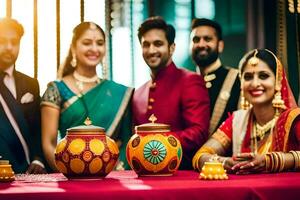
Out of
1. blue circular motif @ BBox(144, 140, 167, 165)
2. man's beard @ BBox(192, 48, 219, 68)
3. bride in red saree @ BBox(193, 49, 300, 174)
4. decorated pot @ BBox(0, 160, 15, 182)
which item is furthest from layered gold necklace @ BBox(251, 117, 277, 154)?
decorated pot @ BBox(0, 160, 15, 182)

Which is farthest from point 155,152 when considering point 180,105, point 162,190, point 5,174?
point 180,105

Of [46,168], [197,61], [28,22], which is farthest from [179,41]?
[46,168]

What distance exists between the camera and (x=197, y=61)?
3.90 m

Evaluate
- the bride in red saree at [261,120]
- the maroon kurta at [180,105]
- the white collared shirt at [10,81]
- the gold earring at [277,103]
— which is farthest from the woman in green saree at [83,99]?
the gold earring at [277,103]

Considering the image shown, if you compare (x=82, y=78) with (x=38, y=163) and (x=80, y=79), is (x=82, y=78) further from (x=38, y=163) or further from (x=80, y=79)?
(x=38, y=163)

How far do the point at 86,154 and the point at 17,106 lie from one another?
154cm

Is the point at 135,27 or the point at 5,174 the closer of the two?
the point at 5,174

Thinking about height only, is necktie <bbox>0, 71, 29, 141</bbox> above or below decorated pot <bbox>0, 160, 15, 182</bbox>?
above

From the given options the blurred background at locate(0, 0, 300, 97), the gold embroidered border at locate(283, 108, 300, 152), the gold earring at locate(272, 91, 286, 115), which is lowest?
the gold embroidered border at locate(283, 108, 300, 152)

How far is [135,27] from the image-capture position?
4465 mm

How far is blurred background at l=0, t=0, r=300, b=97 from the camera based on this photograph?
418cm

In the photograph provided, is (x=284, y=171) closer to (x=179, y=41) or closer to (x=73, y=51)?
(x=73, y=51)

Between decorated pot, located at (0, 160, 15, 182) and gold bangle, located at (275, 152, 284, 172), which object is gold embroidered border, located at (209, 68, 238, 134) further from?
decorated pot, located at (0, 160, 15, 182)

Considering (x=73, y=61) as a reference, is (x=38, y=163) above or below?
below
